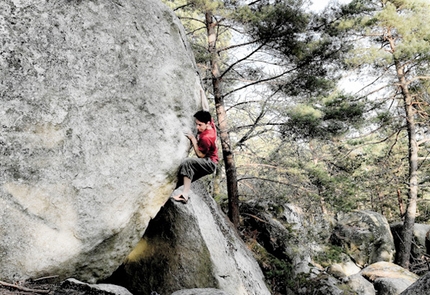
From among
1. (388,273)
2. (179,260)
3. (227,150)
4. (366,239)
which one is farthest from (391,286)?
(366,239)

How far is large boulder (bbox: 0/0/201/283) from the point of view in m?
3.29

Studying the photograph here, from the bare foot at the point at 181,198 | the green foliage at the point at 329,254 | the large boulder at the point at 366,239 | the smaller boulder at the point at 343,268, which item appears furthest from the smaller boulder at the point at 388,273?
the bare foot at the point at 181,198

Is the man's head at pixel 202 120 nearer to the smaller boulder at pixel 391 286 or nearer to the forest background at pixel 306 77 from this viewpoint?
the forest background at pixel 306 77

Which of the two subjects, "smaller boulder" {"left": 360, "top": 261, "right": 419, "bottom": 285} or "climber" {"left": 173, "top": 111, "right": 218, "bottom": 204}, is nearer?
"climber" {"left": 173, "top": 111, "right": 218, "bottom": 204}

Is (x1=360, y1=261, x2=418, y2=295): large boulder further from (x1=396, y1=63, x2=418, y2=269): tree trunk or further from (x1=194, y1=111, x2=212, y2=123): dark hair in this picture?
(x1=194, y1=111, x2=212, y2=123): dark hair

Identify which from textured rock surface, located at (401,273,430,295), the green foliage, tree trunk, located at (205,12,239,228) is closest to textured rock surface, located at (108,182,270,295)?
textured rock surface, located at (401,273,430,295)

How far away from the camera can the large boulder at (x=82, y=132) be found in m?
3.29

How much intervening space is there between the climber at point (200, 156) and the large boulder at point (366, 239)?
11908 mm

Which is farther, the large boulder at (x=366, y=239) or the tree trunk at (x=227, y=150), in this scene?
the large boulder at (x=366, y=239)

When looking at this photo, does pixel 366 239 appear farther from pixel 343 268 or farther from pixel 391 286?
pixel 391 286

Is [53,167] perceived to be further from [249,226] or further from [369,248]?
[369,248]

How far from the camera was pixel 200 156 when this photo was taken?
16.4ft

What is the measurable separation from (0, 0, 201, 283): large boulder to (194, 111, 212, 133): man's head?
31 centimetres

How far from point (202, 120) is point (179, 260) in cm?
236
